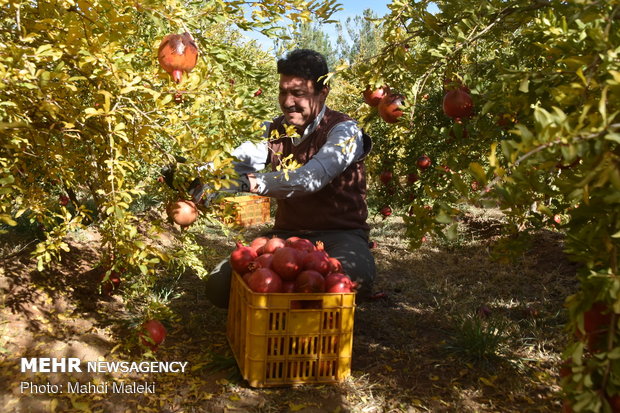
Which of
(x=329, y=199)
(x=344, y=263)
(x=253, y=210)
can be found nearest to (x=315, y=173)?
(x=329, y=199)

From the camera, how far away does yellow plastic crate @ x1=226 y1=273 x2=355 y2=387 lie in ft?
7.39

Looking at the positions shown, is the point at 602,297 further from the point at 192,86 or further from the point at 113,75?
the point at 113,75

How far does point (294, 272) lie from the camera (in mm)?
2369

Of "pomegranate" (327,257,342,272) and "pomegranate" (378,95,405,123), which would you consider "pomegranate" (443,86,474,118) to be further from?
"pomegranate" (327,257,342,272)

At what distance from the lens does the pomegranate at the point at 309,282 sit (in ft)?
7.56

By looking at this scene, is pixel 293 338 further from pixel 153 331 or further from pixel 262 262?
pixel 153 331

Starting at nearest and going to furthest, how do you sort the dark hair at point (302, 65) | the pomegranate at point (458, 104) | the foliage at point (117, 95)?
the foliage at point (117, 95) → the pomegranate at point (458, 104) → the dark hair at point (302, 65)

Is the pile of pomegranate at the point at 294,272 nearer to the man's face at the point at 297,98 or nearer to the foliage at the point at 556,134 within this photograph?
the foliage at the point at 556,134

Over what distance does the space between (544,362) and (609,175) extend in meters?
2.10

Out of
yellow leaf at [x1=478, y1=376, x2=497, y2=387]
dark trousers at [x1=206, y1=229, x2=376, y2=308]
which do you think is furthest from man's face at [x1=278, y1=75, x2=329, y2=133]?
yellow leaf at [x1=478, y1=376, x2=497, y2=387]

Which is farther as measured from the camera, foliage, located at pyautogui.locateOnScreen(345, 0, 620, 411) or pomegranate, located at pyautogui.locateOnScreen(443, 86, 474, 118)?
pomegranate, located at pyautogui.locateOnScreen(443, 86, 474, 118)

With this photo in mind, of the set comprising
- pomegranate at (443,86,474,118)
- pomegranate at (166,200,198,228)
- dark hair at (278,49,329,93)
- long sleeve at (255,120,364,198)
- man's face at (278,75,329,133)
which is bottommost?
pomegranate at (166,200,198,228)

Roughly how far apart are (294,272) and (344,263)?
646 mm

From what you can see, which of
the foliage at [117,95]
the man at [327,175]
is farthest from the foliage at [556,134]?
the man at [327,175]
